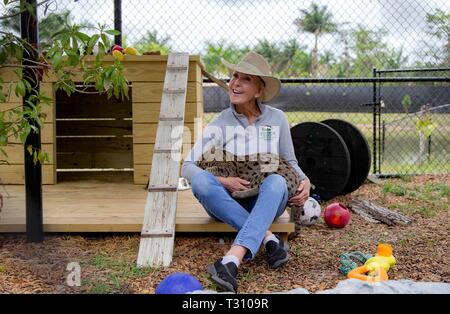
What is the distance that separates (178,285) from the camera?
1.93 m

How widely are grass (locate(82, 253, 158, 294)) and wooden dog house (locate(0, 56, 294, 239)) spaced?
325mm

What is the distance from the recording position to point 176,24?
4.85 m

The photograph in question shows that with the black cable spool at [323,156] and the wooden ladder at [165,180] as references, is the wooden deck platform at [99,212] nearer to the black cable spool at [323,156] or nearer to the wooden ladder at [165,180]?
the wooden ladder at [165,180]

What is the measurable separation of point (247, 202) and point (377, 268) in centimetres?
68

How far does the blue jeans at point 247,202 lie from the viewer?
2.33 m

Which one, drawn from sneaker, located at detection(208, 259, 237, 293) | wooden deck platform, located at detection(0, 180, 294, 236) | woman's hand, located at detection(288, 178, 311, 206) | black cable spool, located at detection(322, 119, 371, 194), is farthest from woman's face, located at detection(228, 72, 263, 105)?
black cable spool, located at detection(322, 119, 371, 194)

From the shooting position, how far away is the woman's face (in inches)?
104

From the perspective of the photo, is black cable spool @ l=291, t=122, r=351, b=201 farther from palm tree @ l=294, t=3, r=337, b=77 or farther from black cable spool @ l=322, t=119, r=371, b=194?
palm tree @ l=294, t=3, r=337, b=77

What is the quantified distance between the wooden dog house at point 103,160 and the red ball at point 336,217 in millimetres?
779

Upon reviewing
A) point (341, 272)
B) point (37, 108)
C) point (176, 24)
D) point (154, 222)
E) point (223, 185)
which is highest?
point (176, 24)

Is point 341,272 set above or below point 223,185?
below
